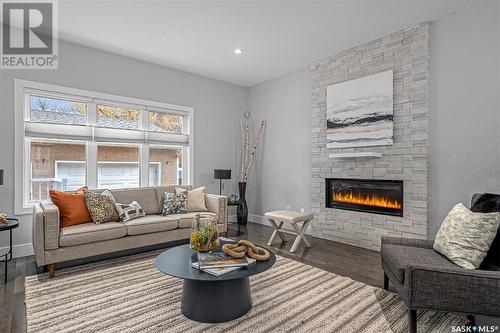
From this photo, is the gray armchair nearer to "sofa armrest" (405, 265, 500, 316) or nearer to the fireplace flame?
"sofa armrest" (405, 265, 500, 316)

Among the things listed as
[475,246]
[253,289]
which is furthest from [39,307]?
[475,246]

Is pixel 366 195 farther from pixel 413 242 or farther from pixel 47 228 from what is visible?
pixel 47 228

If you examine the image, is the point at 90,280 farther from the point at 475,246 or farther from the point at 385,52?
the point at 385,52

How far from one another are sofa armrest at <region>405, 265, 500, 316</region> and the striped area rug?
0.35 m

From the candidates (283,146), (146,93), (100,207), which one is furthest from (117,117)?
(283,146)

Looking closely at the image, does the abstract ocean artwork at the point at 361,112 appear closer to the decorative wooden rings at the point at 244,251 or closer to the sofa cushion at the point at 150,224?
the decorative wooden rings at the point at 244,251

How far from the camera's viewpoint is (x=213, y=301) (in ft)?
6.79

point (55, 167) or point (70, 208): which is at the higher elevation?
point (55, 167)

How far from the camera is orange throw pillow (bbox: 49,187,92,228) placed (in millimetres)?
3264

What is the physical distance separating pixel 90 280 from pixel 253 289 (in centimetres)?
168

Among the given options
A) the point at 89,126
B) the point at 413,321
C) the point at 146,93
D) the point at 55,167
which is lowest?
Result: the point at 413,321

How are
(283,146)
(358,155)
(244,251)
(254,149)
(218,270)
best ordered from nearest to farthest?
(218,270) < (244,251) < (358,155) < (283,146) < (254,149)

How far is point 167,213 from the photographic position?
13.3 feet

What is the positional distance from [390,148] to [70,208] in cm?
421
